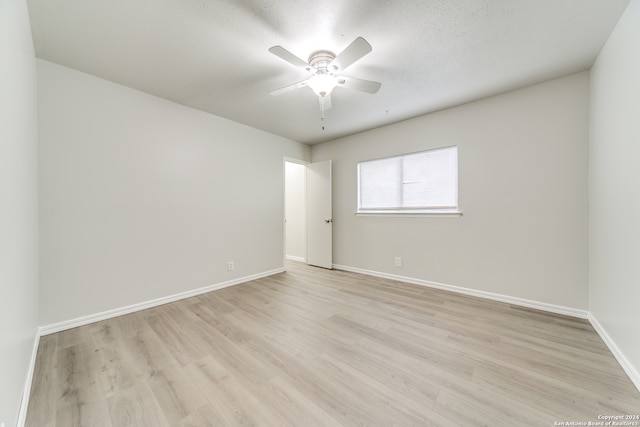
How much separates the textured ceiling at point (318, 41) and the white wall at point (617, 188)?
276 millimetres

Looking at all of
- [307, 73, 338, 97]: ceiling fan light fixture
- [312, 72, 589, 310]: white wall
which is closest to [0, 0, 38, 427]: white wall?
[307, 73, 338, 97]: ceiling fan light fixture

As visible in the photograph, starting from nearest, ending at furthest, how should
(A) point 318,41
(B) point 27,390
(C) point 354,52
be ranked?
(B) point 27,390
(C) point 354,52
(A) point 318,41

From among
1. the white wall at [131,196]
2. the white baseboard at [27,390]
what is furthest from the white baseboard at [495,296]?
the white baseboard at [27,390]

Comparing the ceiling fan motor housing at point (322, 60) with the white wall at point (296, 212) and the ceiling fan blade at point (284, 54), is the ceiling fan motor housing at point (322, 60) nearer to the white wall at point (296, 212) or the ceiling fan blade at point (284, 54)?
the ceiling fan blade at point (284, 54)

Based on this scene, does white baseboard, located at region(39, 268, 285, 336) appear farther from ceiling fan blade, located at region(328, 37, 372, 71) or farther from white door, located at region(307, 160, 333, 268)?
ceiling fan blade, located at region(328, 37, 372, 71)

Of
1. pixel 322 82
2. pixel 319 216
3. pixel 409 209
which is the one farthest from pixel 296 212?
pixel 322 82

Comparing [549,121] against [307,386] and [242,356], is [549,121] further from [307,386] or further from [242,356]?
[242,356]

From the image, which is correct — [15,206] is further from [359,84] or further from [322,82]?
[359,84]

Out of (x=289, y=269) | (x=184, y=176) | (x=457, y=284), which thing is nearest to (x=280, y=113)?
(x=184, y=176)

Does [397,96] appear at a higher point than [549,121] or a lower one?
higher

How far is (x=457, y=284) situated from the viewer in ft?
10.1

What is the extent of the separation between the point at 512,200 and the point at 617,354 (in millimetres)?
1533

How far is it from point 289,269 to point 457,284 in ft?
9.02

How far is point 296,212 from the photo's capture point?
17.6ft
